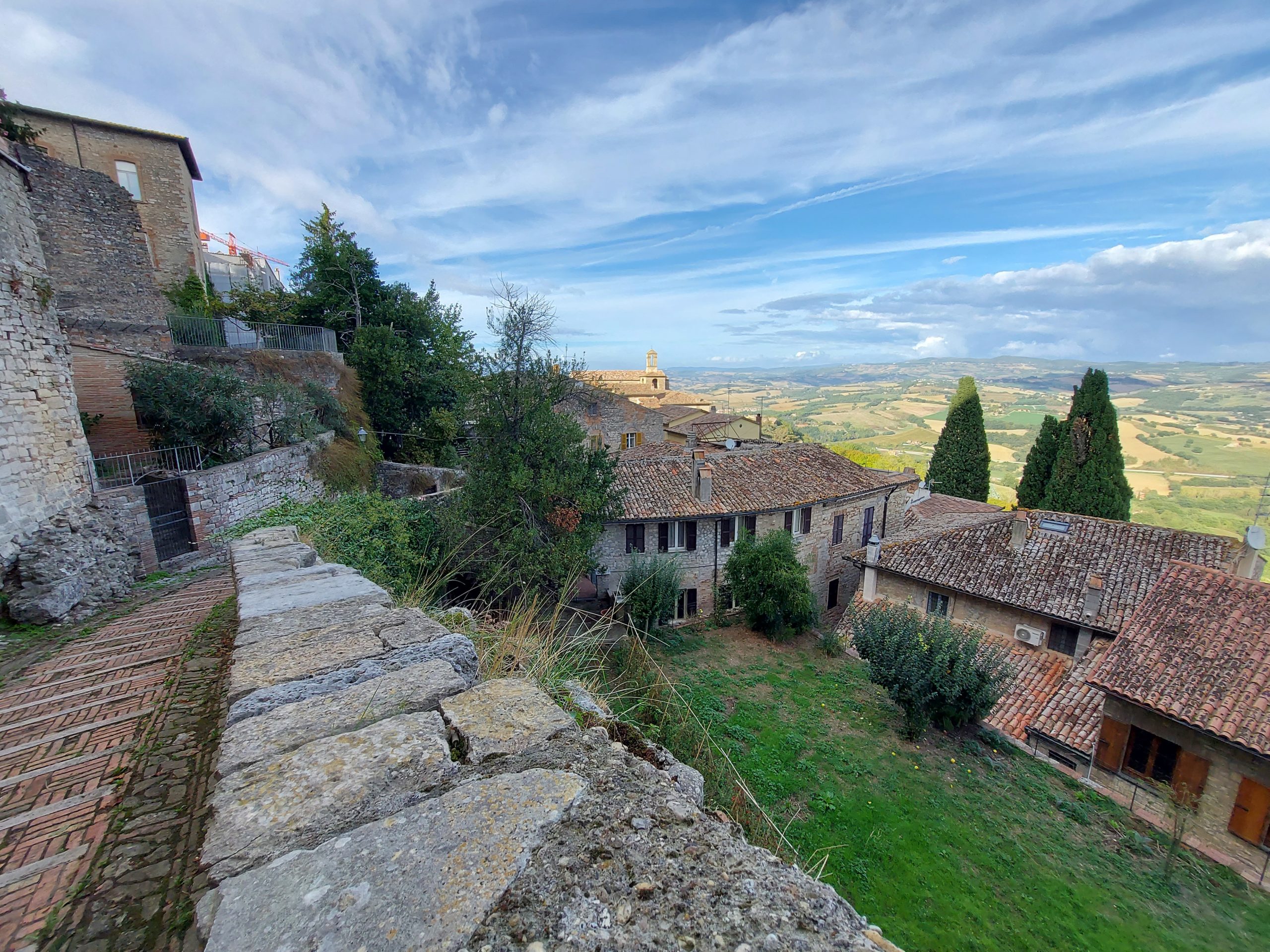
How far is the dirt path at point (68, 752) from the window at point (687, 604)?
50.8 feet

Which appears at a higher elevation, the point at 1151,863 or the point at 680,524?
the point at 680,524

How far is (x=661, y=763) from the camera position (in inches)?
78.9

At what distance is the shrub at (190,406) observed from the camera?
11.5 meters

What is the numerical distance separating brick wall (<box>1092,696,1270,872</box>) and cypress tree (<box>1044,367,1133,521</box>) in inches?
641

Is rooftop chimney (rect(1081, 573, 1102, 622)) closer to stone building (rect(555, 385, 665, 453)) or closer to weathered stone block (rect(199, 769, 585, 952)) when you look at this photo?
weathered stone block (rect(199, 769, 585, 952))

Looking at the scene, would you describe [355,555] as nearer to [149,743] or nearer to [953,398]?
[149,743]

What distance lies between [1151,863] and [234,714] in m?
13.6

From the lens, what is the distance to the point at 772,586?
670 inches

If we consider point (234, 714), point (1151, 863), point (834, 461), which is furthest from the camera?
point (834, 461)

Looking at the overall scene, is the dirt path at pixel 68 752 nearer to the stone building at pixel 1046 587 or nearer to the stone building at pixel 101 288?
the stone building at pixel 101 288

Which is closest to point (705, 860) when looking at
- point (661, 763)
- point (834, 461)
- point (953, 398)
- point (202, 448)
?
point (661, 763)

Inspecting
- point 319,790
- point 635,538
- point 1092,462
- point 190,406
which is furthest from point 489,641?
point 1092,462

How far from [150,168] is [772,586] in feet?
93.3

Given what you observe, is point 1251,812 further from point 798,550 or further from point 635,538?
point 635,538
